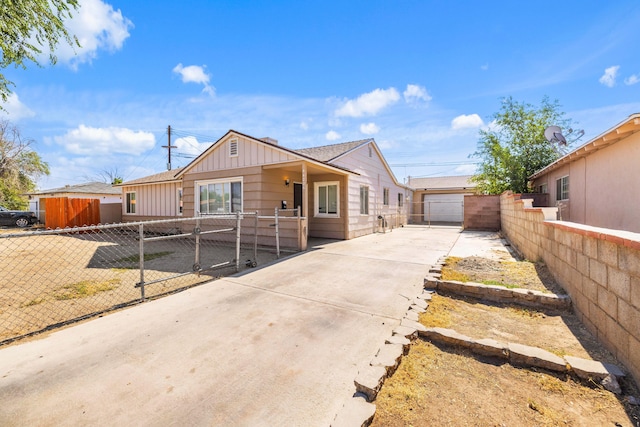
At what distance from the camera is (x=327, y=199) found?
11742mm

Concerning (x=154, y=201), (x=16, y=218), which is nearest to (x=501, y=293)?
(x=154, y=201)

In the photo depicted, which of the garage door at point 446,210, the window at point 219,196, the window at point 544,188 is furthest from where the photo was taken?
the garage door at point 446,210

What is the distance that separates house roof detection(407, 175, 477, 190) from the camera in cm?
2299

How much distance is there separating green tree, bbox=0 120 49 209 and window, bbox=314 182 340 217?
32330 millimetres

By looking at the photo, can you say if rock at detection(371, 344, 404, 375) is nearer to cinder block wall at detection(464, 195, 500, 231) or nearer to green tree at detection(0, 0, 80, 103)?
green tree at detection(0, 0, 80, 103)

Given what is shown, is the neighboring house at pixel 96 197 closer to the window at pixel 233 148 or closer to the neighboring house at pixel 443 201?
the window at pixel 233 148

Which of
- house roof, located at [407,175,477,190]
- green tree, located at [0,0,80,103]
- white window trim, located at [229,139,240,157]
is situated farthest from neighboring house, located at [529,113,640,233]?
house roof, located at [407,175,477,190]

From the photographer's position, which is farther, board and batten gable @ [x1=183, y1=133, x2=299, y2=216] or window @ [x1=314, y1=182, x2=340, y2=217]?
window @ [x1=314, y1=182, x2=340, y2=217]

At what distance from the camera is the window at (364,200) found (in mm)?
12703

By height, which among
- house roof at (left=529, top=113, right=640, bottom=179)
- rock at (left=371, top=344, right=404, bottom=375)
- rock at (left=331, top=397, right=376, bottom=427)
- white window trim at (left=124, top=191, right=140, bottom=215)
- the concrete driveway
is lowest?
the concrete driveway

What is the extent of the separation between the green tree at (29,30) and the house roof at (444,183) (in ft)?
73.7

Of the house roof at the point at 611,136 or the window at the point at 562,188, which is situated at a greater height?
the house roof at the point at 611,136

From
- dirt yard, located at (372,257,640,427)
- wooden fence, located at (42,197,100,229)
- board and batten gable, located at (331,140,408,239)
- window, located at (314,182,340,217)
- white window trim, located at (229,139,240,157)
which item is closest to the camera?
dirt yard, located at (372,257,640,427)

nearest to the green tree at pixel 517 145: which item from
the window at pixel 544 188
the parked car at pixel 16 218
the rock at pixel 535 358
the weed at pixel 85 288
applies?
the window at pixel 544 188
